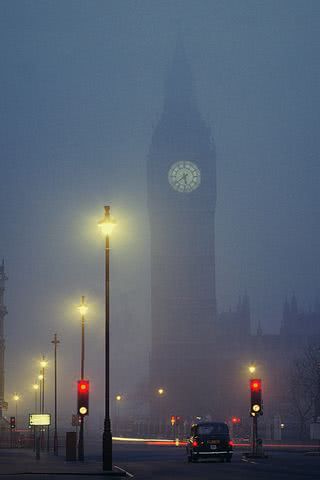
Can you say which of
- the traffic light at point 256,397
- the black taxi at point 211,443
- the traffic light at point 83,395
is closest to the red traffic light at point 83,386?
the traffic light at point 83,395

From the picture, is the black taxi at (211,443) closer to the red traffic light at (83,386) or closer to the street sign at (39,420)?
the red traffic light at (83,386)

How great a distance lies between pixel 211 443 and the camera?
58562mm

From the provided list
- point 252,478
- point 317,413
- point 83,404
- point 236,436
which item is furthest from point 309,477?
point 236,436

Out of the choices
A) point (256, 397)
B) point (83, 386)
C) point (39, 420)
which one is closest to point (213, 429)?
point (256, 397)

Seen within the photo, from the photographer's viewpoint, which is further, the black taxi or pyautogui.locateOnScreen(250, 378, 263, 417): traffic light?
pyautogui.locateOnScreen(250, 378, 263, 417): traffic light

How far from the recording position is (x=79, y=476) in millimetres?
40969

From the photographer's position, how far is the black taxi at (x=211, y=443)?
58125 mm

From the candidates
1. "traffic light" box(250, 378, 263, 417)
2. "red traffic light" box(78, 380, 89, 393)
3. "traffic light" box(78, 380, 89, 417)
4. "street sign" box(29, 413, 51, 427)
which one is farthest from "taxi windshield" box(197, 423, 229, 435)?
"street sign" box(29, 413, 51, 427)

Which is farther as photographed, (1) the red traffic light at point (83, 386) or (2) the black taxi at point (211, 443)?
(2) the black taxi at point (211, 443)

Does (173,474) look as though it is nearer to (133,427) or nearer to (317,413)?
(317,413)

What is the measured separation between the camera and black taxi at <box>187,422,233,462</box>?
58.1m

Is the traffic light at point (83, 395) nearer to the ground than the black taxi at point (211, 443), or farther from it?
farther from it

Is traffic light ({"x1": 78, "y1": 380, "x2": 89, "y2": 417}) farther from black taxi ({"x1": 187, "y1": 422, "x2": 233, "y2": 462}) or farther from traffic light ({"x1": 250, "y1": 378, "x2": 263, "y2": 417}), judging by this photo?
traffic light ({"x1": 250, "y1": 378, "x2": 263, "y2": 417})

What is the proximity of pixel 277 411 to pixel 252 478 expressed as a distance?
16194 centimetres
